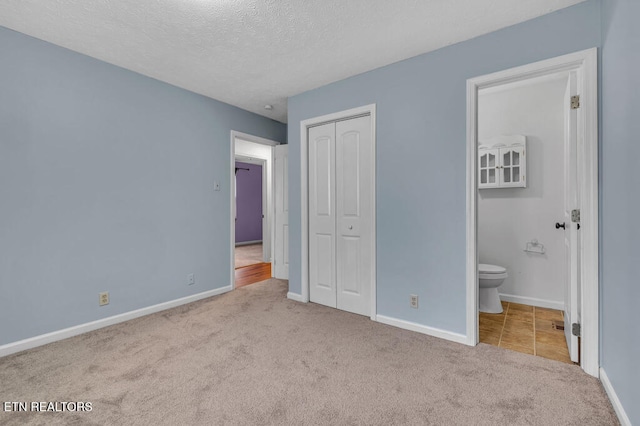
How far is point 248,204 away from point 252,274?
4.18m

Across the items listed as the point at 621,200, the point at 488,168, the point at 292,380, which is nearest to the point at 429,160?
the point at 621,200

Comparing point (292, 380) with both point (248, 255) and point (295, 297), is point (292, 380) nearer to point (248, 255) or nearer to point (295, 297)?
point (295, 297)

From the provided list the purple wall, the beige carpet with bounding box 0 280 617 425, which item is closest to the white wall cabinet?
the beige carpet with bounding box 0 280 617 425

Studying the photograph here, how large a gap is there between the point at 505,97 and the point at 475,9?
183 centimetres

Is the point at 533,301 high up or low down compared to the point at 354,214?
down

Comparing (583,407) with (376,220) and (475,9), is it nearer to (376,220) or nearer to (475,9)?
(376,220)

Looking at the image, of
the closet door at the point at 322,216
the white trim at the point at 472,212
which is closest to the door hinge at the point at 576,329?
the white trim at the point at 472,212

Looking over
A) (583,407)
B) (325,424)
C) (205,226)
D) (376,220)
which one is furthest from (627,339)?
(205,226)

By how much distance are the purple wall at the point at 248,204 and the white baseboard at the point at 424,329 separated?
640 cm

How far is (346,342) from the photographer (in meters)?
2.41

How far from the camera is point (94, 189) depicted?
2.67 meters

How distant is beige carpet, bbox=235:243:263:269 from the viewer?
5895 mm

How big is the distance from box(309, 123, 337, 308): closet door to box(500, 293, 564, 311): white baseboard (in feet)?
6.74
